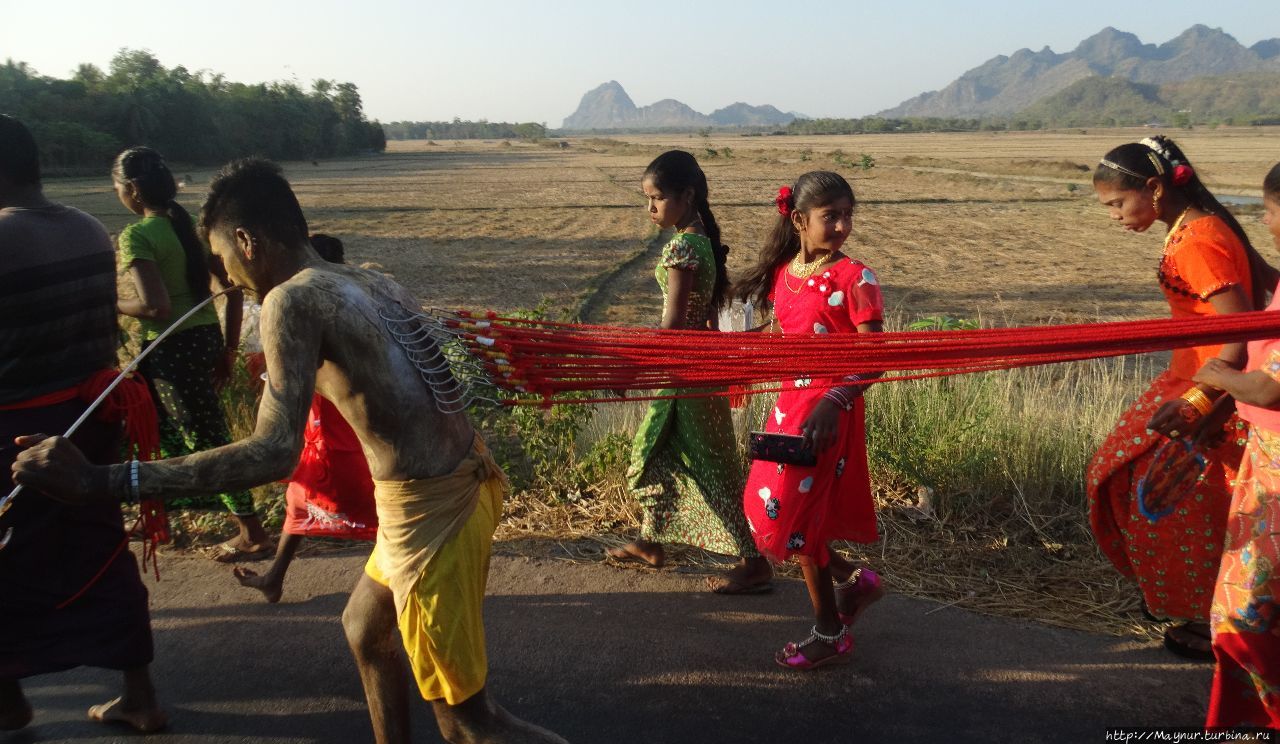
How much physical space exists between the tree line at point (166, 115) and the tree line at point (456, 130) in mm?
99268

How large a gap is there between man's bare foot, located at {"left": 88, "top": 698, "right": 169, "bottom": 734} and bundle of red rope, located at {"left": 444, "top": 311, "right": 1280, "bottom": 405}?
156 centimetres

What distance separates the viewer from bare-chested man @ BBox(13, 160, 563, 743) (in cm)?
229

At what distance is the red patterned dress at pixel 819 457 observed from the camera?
3182 mm

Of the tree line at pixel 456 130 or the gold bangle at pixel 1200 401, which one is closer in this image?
the gold bangle at pixel 1200 401

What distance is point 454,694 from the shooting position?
2.40 m

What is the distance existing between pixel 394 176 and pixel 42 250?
41.4 meters

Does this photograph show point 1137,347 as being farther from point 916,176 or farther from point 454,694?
point 916,176

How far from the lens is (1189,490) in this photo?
3.18m

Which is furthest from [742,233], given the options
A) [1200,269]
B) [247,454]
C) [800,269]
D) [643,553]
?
[247,454]

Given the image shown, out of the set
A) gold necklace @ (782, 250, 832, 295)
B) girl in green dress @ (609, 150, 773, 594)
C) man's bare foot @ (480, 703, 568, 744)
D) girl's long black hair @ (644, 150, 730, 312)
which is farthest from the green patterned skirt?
man's bare foot @ (480, 703, 568, 744)

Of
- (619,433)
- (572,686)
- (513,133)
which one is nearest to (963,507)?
(619,433)

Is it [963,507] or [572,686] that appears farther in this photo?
[963,507]

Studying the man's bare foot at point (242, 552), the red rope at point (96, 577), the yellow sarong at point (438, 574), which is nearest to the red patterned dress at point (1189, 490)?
the yellow sarong at point (438, 574)

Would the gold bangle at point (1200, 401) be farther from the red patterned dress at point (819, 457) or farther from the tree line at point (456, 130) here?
the tree line at point (456, 130)
